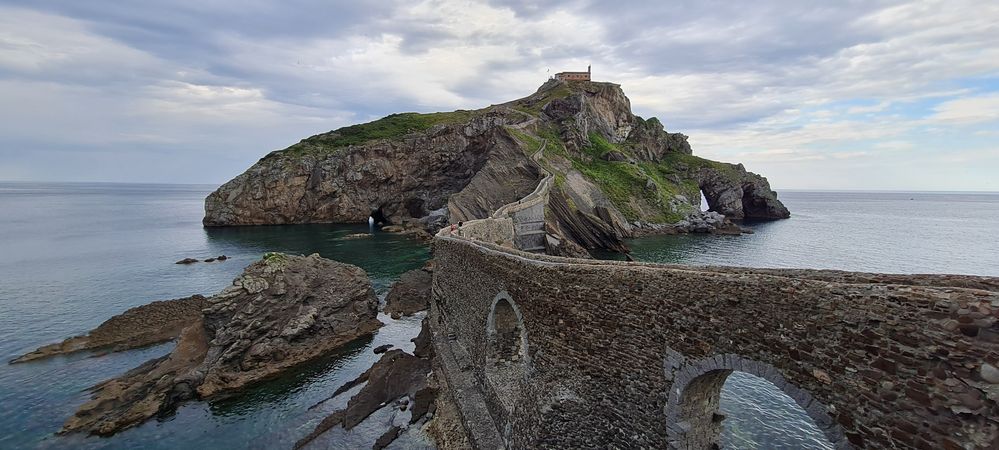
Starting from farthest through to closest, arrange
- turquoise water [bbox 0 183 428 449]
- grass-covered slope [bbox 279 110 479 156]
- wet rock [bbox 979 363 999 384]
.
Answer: grass-covered slope [bbox 279 110 479 156]
turquoise water [bbox 0 183 428 449]
wet rock [bbox 979 363 999 384]

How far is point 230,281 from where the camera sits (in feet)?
153

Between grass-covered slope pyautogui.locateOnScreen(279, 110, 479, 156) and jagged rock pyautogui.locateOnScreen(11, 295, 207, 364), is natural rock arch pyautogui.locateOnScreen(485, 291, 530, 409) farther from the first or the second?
grass-covered slope pyautogui.locateOnScreen(279, 110, 479, 156)

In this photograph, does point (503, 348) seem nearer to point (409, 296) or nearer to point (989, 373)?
point (989, 373)

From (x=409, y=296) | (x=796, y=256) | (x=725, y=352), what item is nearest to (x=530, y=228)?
(x=409, y=296)

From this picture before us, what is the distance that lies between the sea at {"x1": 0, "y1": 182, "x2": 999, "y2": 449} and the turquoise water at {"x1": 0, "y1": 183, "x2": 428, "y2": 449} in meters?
0.10

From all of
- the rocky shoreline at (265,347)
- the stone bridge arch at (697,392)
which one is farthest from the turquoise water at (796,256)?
the rocky shoreline at (265,347)

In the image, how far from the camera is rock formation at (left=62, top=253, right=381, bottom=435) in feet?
71.2

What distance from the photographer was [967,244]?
6400cm

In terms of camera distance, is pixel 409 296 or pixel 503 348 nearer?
pixel 503 348

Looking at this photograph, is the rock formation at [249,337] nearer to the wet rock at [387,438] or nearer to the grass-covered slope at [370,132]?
the wet rock at [387,438]

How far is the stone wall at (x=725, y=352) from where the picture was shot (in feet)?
22.1

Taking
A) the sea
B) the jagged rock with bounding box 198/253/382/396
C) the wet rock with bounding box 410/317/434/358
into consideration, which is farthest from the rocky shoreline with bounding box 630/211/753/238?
Result: the jagged rock with bounding box 198/253/382/396

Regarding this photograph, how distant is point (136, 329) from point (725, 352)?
37.3 m

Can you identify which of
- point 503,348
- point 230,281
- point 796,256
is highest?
point 503,348
